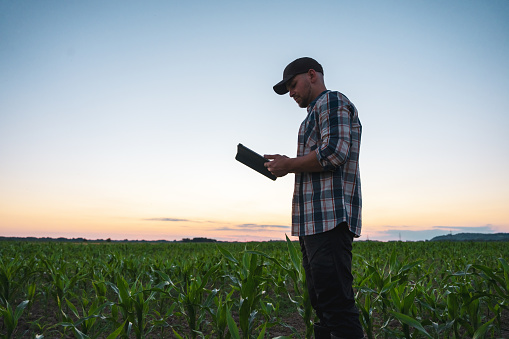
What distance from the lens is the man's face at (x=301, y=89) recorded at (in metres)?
2.35

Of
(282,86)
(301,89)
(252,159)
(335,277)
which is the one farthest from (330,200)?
(282,86)

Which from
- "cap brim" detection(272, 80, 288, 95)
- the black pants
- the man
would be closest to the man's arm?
the man

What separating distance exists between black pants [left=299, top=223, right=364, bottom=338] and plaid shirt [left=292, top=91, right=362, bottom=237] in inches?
2.5

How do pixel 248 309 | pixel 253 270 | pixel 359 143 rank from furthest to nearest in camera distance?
pixel 253 270 → pixel 248 309 → pixel 359 143

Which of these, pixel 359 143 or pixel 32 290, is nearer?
pixel 359 143

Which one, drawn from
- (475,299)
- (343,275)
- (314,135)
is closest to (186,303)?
(343,275)

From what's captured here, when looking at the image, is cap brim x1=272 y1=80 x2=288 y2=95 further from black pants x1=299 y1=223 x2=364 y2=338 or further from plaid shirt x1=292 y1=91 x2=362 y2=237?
black pants x1=299 y1=223 x2=364 y2=338

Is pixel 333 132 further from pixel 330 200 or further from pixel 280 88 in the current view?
pixel 280 88

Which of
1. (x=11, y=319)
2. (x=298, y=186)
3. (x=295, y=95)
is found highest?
(x=295, y=95)

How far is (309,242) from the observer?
2.10m

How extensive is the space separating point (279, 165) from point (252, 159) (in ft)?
0.87

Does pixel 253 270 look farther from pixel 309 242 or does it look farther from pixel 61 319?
pixel 61 319

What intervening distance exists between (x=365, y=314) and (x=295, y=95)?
1.97 metres

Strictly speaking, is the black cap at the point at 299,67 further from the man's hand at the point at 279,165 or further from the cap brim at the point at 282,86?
the man's hand at the point at 279,165
